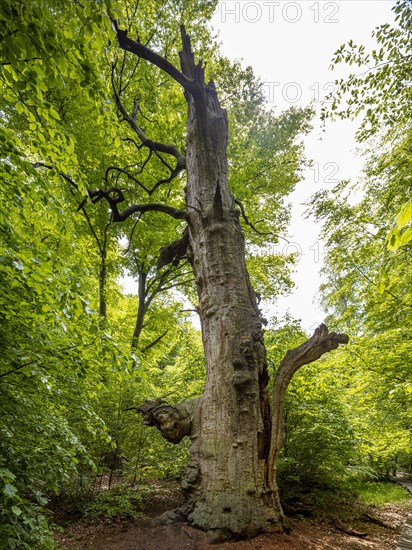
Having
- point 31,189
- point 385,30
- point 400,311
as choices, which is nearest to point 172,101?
point 385,30

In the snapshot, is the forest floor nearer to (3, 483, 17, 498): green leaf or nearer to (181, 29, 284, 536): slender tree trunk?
(181, 29, 284, 536): slender tree trunk

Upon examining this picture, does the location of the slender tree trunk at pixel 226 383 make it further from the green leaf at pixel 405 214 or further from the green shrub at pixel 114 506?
the green leaf at pixel 405 214

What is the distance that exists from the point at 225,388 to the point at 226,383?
0.05m

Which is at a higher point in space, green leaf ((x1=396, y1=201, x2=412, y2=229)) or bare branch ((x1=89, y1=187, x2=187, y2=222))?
bare branch ((x1=89, y1=187, x2=187, y2=222))

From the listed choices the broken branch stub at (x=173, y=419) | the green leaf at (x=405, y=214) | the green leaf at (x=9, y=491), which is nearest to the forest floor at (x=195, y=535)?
the broken branch stub at (x=173, y=419)

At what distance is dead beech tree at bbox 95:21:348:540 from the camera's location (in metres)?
2.55

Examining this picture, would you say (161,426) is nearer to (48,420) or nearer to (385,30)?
(48,420)

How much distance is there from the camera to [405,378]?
4.39m

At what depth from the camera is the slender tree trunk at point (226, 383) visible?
Result: 8.30ft

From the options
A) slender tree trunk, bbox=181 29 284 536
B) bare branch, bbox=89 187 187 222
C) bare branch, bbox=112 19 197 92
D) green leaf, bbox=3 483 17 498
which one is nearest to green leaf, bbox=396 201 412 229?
green leaf, bbox=3 483 17 498

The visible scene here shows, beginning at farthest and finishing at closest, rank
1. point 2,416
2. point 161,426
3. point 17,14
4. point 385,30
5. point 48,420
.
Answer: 1. point 385,30
2. point 161,426
3. point 48,420
4. point 2,416
5. point 17,14

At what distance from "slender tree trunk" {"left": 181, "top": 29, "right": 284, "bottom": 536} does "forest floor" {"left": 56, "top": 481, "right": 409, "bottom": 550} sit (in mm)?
144

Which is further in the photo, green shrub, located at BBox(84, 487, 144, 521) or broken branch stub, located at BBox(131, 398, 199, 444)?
green shrub, located at BBox(84, 487, 144, 521)

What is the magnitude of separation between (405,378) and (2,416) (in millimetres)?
5132
